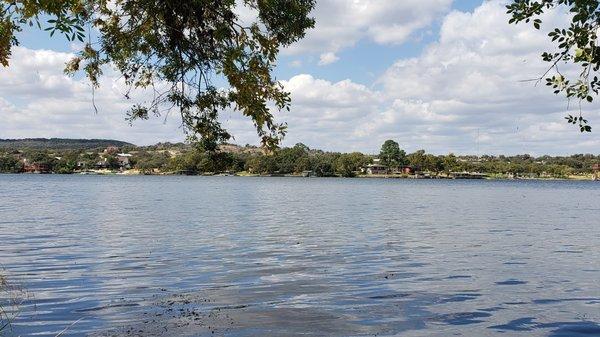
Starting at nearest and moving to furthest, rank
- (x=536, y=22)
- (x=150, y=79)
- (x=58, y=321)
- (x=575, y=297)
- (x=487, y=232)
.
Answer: (x=536, y=22), (x=150, y=79), (x=58, y=321), (x=575, y=297), (x=487, y=232)

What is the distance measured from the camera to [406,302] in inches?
809

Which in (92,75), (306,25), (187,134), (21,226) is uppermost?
(306,25)

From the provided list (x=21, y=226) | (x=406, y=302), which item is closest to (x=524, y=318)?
(x=406, y=302)

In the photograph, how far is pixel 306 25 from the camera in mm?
12812

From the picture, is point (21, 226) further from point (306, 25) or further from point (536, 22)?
point (536, 22)

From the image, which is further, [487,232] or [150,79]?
[487,232]

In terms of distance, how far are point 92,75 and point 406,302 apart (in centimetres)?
1388

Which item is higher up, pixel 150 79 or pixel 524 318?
pixel 150 79

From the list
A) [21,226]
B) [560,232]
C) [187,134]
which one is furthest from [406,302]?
[21,226]

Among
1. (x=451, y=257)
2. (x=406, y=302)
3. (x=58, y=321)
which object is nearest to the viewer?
(x=58, y=321)

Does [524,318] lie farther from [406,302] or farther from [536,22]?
[536,22]

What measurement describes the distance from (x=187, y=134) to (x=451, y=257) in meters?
24.1

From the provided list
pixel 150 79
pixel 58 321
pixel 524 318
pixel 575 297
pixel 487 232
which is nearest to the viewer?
pixel 150 79

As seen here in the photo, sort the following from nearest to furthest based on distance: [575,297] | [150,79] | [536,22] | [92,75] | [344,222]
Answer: [536,22] → [92,75] → [150,79] → [575,297] → [344,222]
